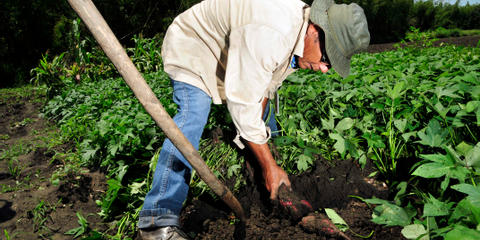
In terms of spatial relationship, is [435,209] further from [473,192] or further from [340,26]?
[340,26]

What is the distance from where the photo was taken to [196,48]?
173 centimetres

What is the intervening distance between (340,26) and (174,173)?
1.27 m

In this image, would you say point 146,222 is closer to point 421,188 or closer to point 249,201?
point 249,201

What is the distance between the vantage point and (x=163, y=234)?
1.44 m

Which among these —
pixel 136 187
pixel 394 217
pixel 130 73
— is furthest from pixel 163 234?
pixel 394 217

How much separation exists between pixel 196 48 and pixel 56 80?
223 inches

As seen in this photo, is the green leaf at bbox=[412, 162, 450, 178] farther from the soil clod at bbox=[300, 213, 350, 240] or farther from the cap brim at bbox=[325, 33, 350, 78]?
the cap brim at bbox=[325, 33, 350, 78]

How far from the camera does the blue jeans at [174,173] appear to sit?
4.79 ft

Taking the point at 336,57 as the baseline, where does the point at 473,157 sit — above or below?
below

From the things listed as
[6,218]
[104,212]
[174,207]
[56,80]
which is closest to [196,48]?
[174,207]

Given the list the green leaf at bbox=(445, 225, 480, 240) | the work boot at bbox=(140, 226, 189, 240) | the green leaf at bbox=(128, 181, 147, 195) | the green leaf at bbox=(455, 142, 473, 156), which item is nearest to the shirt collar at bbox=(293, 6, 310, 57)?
the green leaf at bbox=(455, 142, 473, 156)

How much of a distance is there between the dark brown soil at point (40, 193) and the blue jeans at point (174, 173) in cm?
76

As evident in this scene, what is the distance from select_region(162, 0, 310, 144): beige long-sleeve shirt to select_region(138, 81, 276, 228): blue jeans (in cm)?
12

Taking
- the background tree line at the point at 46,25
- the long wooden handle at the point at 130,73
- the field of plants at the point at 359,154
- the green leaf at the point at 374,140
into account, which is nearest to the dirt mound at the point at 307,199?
the field of plants at the point at 359,154
